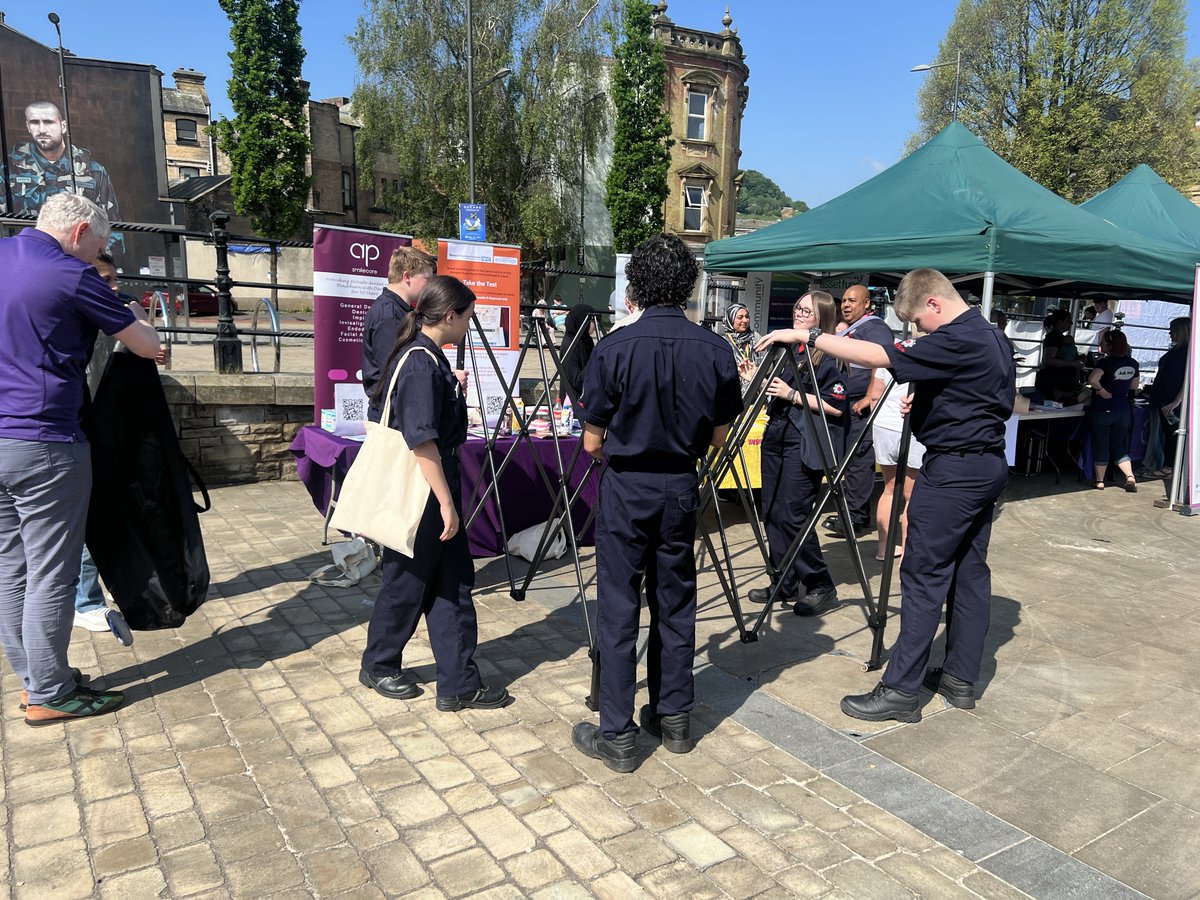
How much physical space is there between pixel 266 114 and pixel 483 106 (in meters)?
7.72

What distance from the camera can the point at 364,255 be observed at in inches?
241

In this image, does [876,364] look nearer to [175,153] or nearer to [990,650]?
[990,650]

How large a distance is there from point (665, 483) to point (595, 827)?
3.73ft

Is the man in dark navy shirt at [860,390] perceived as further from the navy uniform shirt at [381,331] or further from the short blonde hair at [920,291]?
the navy uniform shirt at [381,331]

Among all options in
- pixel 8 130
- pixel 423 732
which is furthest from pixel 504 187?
pixel 423 732

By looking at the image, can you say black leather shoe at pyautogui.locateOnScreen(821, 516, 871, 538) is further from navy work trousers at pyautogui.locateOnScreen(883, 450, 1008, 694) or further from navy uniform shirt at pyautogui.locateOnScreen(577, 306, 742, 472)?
navy uniform shirt at pyautogui.locateOnScreen(577, 306, 742, 472)

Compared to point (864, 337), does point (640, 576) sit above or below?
below

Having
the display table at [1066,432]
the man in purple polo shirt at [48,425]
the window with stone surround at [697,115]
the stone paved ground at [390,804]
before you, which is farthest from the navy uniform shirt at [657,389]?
the window with stone surround at [697,115]

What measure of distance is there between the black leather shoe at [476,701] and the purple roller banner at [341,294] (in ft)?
10.3

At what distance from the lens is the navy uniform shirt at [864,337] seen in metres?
4.84

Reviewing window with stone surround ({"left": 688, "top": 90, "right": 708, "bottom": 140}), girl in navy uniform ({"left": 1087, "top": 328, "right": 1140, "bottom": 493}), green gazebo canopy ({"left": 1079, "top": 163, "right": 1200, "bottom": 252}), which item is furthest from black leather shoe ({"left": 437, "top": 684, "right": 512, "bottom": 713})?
window with stone surround ({"left": 688, "top": 90, "right": 708, "bottom": 140})

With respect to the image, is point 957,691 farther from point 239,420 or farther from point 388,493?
point 239,420

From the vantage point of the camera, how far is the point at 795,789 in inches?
116

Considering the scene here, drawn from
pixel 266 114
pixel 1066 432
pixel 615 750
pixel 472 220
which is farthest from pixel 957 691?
pixel 266 114
